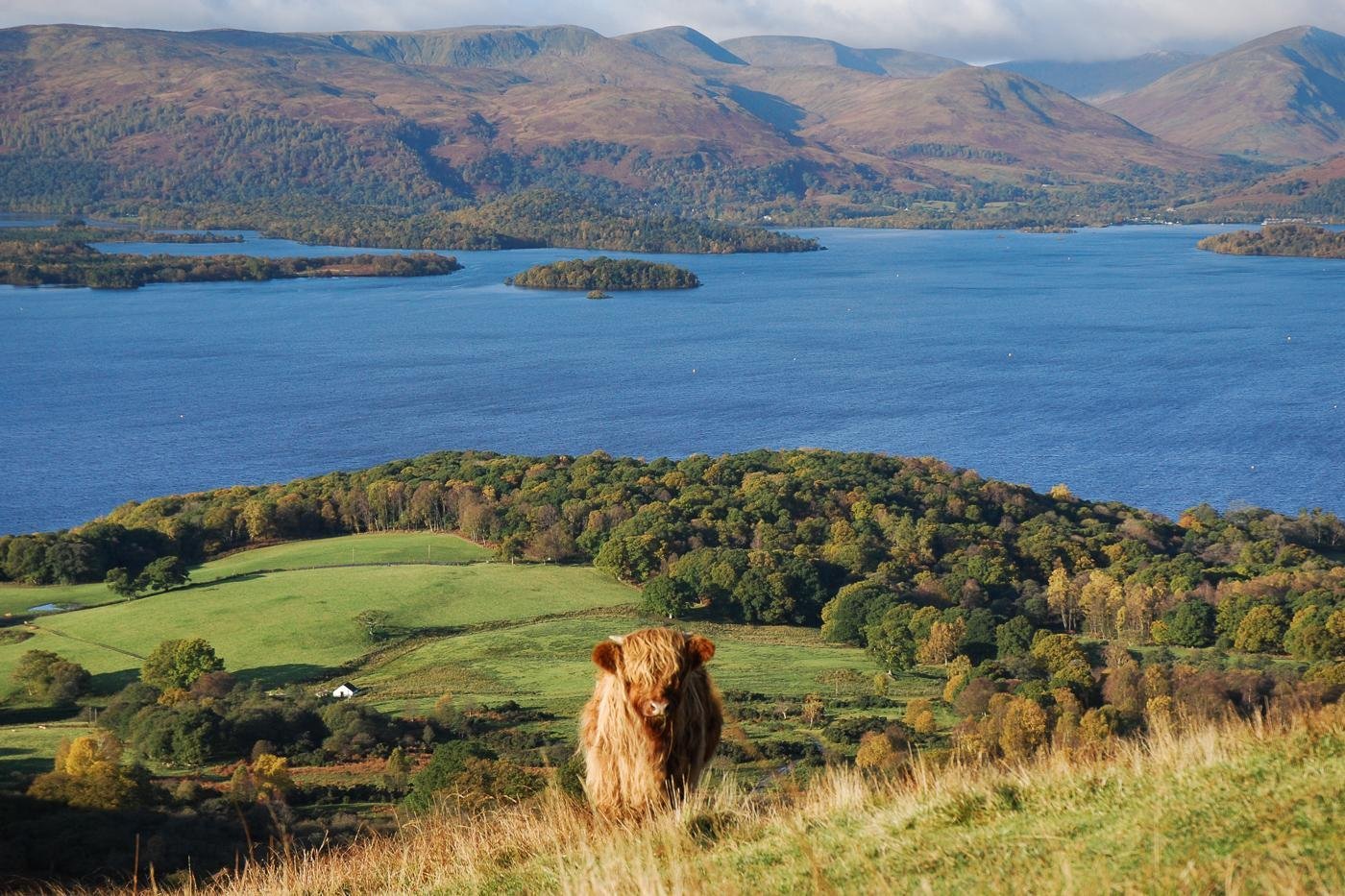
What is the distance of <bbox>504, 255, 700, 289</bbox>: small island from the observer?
150000mm

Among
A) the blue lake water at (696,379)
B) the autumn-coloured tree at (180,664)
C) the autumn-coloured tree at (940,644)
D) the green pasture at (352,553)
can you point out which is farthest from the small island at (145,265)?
the autumn-coloured tree at (940,644)

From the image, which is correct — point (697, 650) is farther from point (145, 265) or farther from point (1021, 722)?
point (145, 265)

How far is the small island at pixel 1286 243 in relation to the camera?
176000mm

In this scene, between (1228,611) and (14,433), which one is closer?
(1228,611)

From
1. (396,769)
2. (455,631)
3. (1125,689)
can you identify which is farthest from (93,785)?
(1125,689)

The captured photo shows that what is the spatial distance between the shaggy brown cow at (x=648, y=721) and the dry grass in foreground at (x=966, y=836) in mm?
168

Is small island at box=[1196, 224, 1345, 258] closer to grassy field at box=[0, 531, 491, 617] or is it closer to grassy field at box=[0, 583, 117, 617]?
grassy field at box=[0, 531, 491, 617]

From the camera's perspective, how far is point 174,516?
5000 cm

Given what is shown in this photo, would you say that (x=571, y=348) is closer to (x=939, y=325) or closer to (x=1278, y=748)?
(x=939, y=325)

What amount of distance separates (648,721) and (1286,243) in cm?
19532

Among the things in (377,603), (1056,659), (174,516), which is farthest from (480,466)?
(1056,659)

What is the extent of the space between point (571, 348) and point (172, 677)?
77127 millimetres

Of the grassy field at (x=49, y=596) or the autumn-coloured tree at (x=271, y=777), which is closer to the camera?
the autumn-coloured tree at (x=271, y=777)

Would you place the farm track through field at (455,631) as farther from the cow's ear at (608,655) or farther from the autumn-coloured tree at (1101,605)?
the cow's ear at (608,655)
